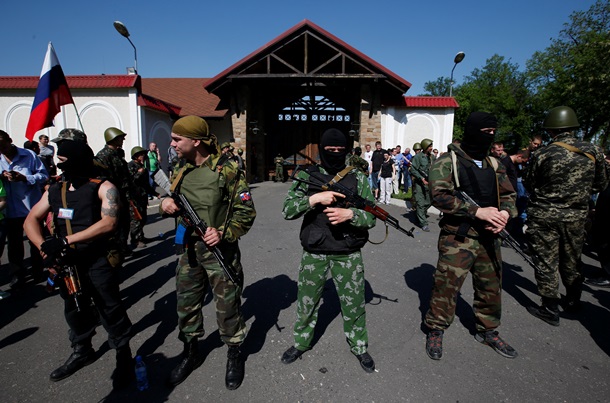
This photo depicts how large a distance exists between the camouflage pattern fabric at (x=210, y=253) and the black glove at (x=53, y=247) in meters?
0.84

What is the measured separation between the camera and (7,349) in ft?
9.75

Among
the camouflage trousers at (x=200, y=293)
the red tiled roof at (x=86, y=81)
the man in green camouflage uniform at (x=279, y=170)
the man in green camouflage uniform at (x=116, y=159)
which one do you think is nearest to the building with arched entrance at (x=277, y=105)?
the red tiled roof at (x=86, y=81)

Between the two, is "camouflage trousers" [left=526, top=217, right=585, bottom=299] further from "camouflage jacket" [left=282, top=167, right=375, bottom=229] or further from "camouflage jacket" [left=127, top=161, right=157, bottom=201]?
"camouflage jacket" [left=127, top=161, right=157, bottom=201]

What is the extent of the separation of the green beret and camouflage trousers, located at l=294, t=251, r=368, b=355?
133 cm

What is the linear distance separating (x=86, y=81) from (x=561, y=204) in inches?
604

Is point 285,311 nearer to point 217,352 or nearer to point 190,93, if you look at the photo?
point 217,352

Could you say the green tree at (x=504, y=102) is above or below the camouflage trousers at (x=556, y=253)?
above

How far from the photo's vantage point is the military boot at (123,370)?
8.21ft

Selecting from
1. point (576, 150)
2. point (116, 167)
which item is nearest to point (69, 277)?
point (116, 167)

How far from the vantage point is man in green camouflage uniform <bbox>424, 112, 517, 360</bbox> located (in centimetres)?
275

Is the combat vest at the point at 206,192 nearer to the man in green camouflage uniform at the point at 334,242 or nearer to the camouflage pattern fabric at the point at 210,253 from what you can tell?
the camouflage pattern fabric at the point at 210,253

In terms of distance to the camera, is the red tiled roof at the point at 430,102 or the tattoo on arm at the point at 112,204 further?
the red tiled roof at the point at 430,102

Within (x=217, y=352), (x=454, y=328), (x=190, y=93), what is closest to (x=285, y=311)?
(x=217, y=352)

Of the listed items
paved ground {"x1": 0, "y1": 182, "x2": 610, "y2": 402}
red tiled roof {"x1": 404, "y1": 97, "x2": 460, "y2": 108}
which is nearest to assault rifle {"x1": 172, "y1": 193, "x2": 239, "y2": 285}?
paved ground {"x1": 0, "y1": 182, "x2": 610, "y2": 402}
